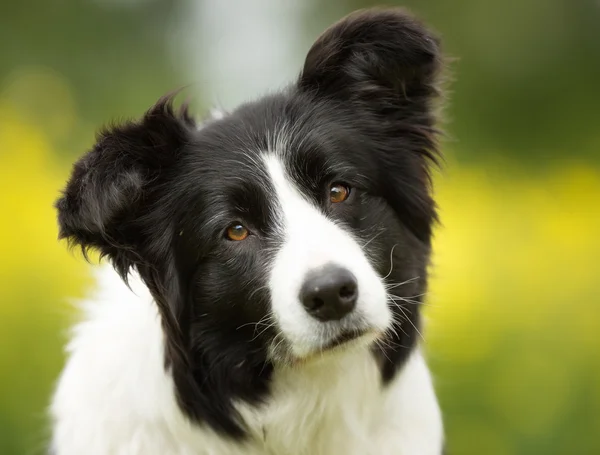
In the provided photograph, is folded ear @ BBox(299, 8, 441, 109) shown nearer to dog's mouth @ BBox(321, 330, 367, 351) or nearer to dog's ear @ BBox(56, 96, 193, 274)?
dog's ear @ BBox(56, 96, 193, 274)

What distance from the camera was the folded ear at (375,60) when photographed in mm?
2566

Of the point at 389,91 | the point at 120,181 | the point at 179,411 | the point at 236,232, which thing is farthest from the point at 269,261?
the point at 389,91

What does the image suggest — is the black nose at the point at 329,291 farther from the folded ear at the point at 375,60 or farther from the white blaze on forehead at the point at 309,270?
the folded ear at the point at 375,60

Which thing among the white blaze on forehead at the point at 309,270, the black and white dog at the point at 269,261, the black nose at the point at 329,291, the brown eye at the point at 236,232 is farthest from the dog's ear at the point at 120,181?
the black nose at the point at 329,291

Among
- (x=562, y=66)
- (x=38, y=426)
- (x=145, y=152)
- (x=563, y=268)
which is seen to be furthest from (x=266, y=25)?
(x=145, y=152)

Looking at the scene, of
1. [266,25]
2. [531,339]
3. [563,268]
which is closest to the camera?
[531,339]

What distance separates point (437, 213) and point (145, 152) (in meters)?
1.12

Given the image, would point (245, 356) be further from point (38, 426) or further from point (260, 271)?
point (38, 426)

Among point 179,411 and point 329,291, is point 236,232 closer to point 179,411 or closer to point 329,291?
point 329,291

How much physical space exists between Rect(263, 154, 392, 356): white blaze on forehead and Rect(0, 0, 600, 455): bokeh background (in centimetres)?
66

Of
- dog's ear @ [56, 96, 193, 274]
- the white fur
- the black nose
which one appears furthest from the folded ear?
the white fur

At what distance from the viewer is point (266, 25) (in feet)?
22.1

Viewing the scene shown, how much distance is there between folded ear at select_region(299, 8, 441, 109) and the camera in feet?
8.42

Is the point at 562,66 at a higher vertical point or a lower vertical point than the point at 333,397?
lower
